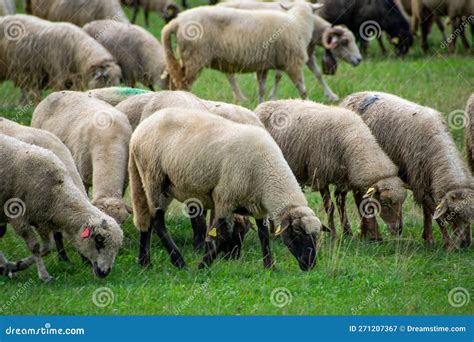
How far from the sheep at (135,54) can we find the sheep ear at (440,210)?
669cm

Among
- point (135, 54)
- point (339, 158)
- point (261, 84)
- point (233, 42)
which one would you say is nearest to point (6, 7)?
point (135, 54)

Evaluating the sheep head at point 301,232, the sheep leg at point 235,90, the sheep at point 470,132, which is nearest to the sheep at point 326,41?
the sheep leg at point 235,90

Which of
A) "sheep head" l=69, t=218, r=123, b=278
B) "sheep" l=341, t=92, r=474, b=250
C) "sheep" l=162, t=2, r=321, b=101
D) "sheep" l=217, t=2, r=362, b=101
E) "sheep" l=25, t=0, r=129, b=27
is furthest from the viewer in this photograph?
"sheep" l=25, t=0, r=129, b=27

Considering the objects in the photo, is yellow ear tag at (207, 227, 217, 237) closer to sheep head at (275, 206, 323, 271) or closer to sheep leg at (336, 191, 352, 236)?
sheep head at (275, 206, 323, 271)

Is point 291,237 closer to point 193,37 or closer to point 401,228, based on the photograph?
point 401,228

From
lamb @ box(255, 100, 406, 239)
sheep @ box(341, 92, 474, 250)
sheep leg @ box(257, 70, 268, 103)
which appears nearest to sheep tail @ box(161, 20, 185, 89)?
sheep leg @ box(257, 70, 268, 103)

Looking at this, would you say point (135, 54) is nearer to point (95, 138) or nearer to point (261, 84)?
point (261, 84)

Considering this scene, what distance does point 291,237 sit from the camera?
321 inches

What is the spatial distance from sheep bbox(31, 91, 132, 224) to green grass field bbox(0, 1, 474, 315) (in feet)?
1.94

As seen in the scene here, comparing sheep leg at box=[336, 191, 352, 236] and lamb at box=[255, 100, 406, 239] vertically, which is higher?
lamb at box=[255, 100, 406, 239]

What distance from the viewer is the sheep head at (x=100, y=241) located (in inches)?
322

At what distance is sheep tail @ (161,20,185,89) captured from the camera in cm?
1431

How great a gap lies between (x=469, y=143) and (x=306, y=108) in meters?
1.77

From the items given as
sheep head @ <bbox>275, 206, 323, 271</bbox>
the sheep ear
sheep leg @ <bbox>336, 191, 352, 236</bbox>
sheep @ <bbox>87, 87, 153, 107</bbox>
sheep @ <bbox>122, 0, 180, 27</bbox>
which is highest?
sheep head @ <bbox>275, 206, 323, 271</bbox>
